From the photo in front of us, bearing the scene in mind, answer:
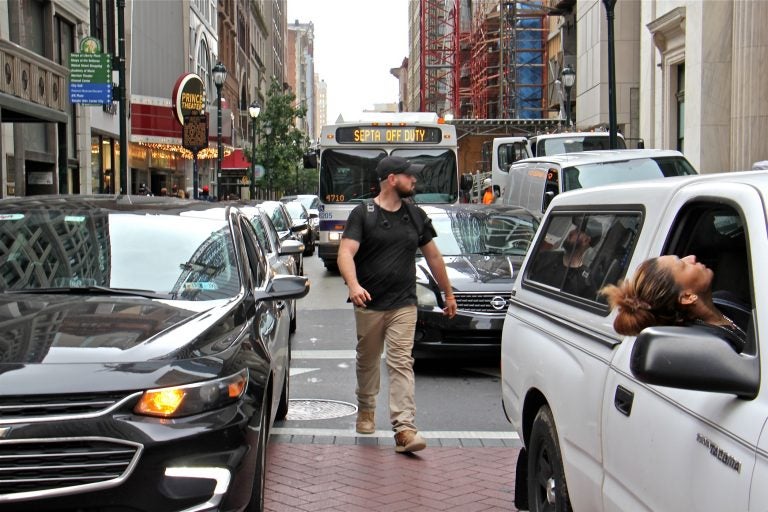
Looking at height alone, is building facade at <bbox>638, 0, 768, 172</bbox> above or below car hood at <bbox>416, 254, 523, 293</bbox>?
above

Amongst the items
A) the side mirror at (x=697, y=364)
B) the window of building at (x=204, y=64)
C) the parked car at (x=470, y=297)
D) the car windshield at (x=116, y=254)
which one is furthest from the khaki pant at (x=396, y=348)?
the window of building at (x=204, y=64)

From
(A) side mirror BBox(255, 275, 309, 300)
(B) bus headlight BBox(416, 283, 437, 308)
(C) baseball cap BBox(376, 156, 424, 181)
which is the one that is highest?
(C) baseball cap BBox(376, 156, 424, 181)

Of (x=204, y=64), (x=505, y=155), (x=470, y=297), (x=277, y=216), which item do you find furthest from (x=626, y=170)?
(x=204, y=64)

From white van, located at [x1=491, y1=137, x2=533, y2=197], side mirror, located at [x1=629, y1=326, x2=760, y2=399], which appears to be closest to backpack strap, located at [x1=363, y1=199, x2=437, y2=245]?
side mirror, located at [x1=629, y1=326, x2=760, y2=399]

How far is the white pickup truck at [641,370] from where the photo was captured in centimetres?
236

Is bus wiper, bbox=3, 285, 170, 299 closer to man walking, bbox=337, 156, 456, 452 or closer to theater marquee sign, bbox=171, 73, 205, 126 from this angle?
man walking, bbox=337, 156, 456, 452

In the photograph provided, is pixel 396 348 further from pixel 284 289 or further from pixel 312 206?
pixel 312 206

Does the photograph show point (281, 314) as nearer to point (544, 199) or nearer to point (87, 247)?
point (87, 247)

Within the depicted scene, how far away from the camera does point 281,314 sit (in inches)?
260

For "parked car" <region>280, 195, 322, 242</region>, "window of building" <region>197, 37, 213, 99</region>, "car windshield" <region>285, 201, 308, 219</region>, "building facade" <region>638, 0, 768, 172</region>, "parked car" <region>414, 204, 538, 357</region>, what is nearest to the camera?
"parked car" <region>414, 204, 538, 357</region>

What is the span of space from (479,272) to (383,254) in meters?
3.30

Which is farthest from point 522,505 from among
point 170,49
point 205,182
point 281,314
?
point 205,182

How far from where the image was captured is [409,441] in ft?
21.0

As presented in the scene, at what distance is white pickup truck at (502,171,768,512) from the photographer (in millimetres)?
2363
